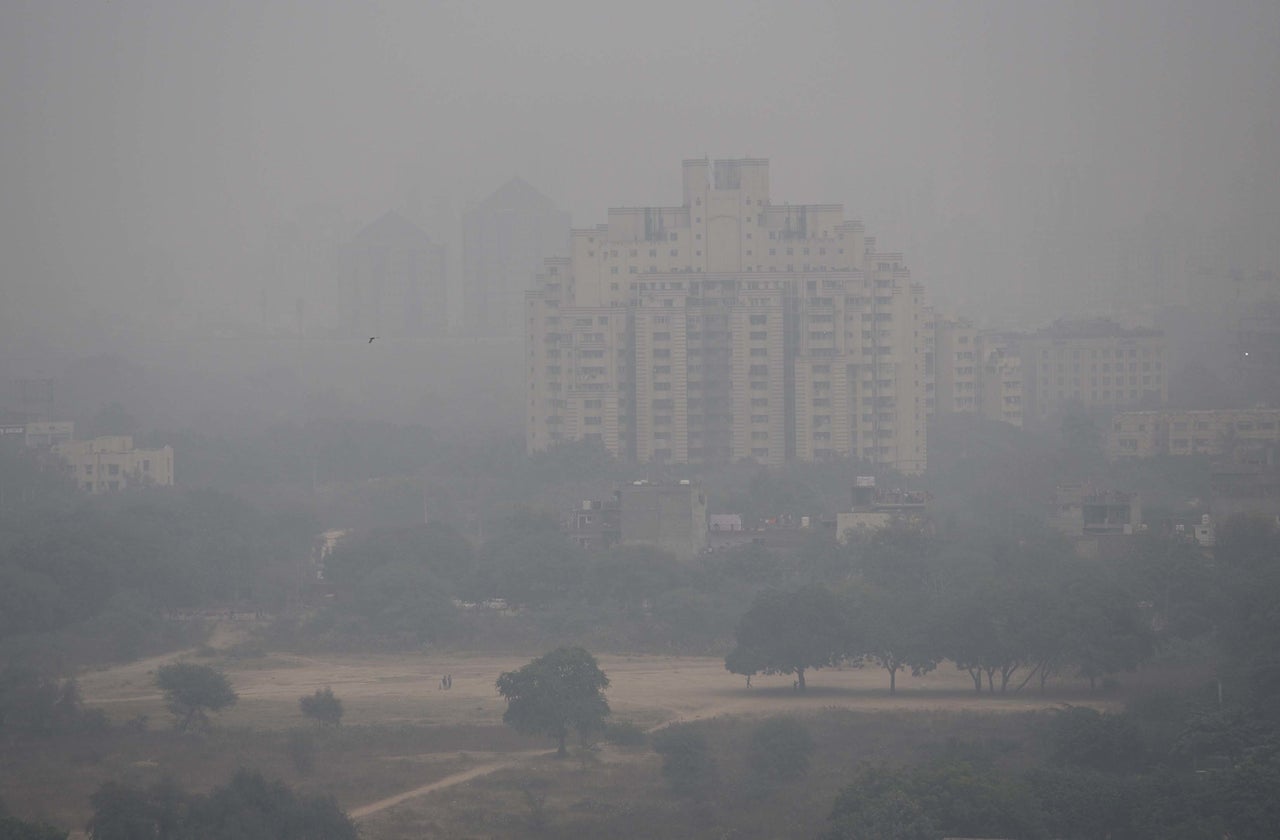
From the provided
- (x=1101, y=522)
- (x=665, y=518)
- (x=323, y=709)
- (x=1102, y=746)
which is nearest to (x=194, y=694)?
(x=323, y=709)

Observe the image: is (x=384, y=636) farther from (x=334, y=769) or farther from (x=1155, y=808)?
(x=1155, y=808)

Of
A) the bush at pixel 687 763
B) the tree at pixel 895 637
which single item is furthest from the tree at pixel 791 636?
the bush at pixel 687 763

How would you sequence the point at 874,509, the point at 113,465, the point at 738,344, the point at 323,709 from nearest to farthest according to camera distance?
the point at 323,709, the point at 874,509, the point at 738,344, the point at 113,465

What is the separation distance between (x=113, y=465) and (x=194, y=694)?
2088 cm

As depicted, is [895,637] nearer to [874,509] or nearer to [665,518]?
[665,518]

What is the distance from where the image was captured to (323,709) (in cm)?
2297

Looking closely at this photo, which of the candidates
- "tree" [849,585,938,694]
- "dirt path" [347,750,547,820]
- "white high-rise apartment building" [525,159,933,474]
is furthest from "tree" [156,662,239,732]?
"white high-rise apartment building" [525,159,933,474]

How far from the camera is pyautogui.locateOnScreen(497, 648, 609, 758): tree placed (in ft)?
71.6

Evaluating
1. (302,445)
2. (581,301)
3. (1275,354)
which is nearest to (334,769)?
(581,301)

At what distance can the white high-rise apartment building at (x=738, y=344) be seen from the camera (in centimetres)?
4156

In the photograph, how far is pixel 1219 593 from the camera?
2561 centimetres

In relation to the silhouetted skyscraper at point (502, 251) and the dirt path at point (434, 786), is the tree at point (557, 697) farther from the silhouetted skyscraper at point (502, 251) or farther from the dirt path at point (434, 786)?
the silhouetted skyscraper at point (502, 251)

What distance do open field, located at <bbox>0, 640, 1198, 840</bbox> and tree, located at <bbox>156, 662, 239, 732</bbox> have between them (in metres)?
0.22

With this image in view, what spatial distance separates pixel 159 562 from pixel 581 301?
14.2 m
